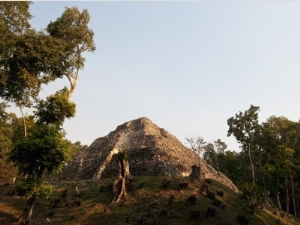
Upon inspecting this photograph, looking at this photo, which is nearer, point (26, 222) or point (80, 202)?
point (26, 222)

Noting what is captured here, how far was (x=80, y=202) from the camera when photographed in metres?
27.4

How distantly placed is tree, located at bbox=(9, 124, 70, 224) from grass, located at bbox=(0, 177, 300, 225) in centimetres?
247

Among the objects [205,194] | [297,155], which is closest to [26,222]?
[205,194]

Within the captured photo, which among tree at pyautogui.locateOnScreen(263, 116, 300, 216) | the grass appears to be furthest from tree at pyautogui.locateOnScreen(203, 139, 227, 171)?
the grass

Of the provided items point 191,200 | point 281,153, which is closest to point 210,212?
point 191,200

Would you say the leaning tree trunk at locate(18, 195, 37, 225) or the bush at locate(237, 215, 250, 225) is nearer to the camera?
the leaning tree trunk at locate(18, 195, 37, 225)

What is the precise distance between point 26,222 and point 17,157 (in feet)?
15.8

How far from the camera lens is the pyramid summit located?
1467 inches

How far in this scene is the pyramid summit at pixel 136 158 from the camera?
122 ft

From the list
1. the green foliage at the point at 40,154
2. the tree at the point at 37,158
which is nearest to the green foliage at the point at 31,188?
the tree at the point at 37,158

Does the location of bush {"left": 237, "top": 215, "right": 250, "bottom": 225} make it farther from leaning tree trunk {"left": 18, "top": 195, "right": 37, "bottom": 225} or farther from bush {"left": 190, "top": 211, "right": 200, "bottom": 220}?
leaning tree trunk {"left": 18, "top": 195, "right": 37, "bottom": 225}

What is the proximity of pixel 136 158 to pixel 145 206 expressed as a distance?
14.2m

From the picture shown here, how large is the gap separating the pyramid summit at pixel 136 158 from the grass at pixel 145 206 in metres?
5.79

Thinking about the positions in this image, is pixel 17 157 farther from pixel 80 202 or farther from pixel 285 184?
pixel 285 184
